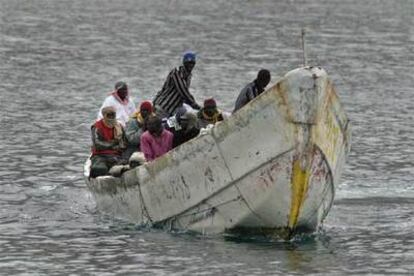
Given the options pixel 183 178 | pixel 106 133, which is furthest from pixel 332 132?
pixel 106 133

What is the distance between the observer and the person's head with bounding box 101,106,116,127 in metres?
26.8

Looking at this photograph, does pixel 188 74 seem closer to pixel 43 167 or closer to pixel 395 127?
pixel 43 167

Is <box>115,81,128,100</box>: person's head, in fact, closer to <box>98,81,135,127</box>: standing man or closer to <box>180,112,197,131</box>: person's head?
<box>98,81,135,127</box>: standing man

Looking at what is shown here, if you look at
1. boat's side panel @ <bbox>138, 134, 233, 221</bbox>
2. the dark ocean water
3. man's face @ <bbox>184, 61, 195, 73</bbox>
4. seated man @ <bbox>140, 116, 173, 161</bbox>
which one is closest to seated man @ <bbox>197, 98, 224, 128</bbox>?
seated man @ <bbox>140, 116, 173, 161</bbox>

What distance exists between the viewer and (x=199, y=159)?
24172mm

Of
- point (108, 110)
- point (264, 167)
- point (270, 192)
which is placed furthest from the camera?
point (108, 110)

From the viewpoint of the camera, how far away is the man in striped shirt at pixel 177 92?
28.4 metres

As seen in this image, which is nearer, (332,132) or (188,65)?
(332,132)

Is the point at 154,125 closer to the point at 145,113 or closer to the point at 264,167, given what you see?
the point at 145,113

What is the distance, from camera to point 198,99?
45.7 metres

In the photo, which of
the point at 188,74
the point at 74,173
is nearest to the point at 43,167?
the point at 74,173

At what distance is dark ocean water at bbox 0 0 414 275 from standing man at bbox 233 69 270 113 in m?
2.77

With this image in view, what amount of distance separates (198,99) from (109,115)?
18.9 meters

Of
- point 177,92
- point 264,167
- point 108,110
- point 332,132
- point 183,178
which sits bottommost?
point 183,178
